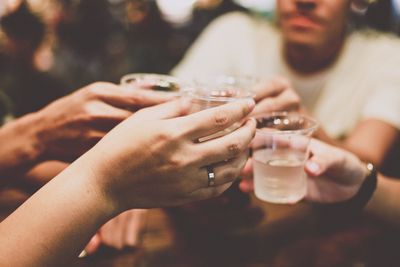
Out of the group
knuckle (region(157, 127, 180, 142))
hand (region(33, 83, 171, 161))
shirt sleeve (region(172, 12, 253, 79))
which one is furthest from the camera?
shirt sleeve (region(172, 12, 253, 79))

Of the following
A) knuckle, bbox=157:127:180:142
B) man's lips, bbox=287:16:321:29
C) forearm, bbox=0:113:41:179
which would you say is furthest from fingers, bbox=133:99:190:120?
man's lips, bbox=287:16:321:29

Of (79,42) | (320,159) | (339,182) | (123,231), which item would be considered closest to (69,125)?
(123,231)

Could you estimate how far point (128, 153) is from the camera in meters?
0.93

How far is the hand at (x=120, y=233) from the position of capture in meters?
1.37

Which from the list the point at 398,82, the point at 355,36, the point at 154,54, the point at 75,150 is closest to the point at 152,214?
the point at 75,150

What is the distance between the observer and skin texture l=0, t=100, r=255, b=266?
93 centimetres

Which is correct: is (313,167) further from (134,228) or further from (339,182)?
(134,228)

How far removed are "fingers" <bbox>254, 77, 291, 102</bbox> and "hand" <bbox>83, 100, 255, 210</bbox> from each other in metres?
0.54

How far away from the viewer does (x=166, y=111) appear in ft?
3.44

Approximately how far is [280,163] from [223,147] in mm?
387

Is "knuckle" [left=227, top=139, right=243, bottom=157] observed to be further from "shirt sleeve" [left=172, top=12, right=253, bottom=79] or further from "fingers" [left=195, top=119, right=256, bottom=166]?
"shirt sleeve" [left=172, top=12, right=253, bottom=79]

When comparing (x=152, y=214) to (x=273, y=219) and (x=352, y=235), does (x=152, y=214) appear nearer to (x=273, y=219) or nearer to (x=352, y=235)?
(x=273, y=219)

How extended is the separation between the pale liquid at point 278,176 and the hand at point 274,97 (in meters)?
0.23

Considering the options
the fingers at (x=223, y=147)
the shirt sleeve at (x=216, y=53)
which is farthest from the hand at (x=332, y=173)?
the shirt sleeve at (x=216, y=53)
